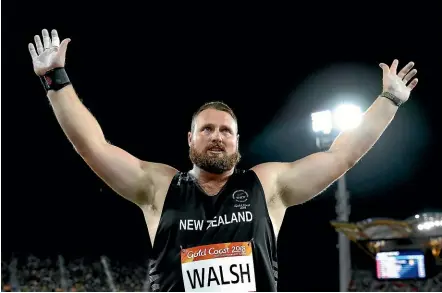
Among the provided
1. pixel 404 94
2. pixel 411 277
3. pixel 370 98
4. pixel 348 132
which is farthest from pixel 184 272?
pixel 370 98

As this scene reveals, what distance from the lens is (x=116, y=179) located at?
123 inches

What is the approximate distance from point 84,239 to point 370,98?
1695cm

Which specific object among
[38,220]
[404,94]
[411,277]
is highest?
[38,220]

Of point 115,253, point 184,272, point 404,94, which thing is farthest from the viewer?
point 115,253

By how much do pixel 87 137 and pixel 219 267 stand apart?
39.4 inches

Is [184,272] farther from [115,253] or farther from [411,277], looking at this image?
[115,253]

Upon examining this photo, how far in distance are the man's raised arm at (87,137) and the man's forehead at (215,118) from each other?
37 centimetres

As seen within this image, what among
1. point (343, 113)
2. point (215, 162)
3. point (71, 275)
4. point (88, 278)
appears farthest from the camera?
point (71, 275)

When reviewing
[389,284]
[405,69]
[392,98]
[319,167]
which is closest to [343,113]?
[389,284]

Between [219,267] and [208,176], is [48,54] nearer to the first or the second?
[208,176]

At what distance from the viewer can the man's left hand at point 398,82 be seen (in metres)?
3.60

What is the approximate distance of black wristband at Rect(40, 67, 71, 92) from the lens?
10.2ft

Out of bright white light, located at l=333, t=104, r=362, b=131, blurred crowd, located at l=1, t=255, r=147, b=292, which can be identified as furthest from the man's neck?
blurred crowd, located at l=1, t=255, r=147, b=292

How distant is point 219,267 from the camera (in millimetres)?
3016
